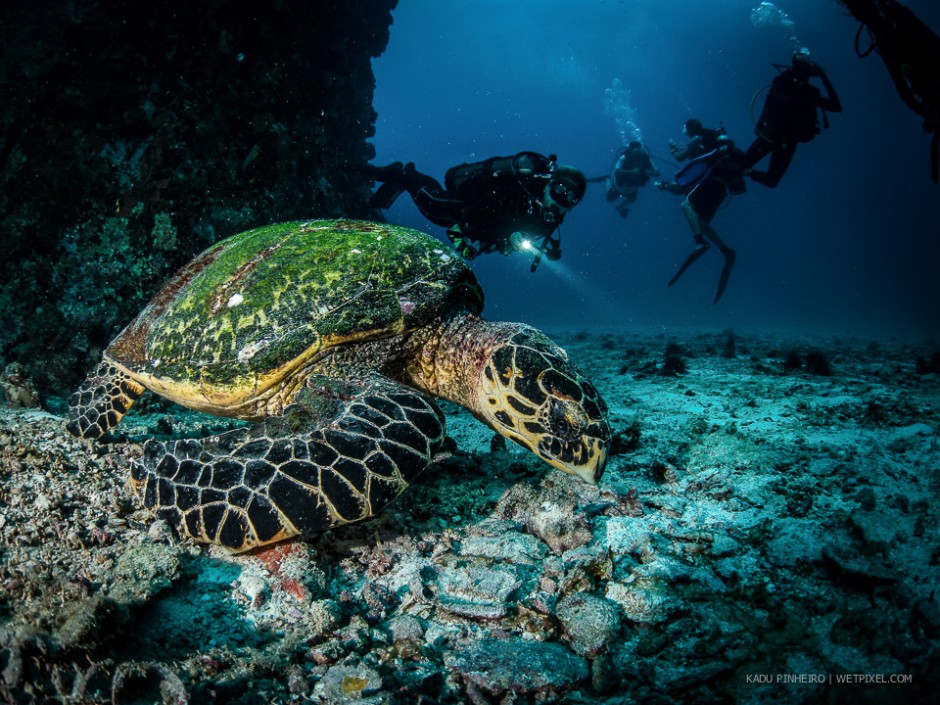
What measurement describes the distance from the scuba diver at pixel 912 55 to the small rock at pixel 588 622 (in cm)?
737

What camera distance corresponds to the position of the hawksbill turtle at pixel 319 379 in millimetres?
1888

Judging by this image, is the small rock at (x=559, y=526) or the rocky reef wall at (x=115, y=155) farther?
the rocky reef wall at (x=115, y=155)

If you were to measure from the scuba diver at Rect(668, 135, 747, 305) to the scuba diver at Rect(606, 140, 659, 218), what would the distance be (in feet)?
25.4

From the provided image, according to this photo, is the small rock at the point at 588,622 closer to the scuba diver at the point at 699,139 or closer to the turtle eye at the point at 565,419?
the turtle eye at the point at 565,419

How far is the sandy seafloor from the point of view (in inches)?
55.9

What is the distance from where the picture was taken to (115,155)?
5340 millimetres

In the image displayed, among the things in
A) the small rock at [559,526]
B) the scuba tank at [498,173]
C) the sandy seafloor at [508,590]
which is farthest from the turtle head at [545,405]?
the scuba tank at [498,173]

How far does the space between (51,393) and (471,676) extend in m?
5.63

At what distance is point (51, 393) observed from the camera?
4711 mm

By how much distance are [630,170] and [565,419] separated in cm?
2237

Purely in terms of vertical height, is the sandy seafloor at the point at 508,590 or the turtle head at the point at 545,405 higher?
the turtle head at the point at 545,405

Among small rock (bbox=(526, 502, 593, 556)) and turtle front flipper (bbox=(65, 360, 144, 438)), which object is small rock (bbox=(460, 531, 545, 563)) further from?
turtle front flipper (bbox=(65, 360, 144, 438))

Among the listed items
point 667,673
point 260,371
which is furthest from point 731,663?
point 260,371

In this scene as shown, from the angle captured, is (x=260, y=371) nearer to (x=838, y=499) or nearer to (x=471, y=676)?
(x=471, y=676)
